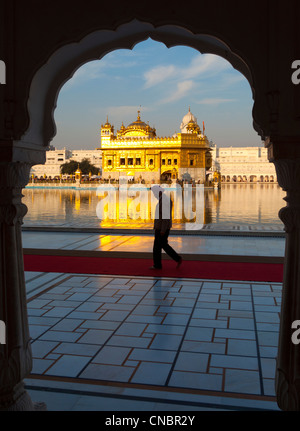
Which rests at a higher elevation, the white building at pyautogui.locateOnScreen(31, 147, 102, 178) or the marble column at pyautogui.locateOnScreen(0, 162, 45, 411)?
the white building at pyautogui.locateOnScreen(31, 147, 102, 178)

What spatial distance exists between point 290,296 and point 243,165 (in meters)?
74.5

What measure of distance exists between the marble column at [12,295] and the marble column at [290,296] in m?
1.23

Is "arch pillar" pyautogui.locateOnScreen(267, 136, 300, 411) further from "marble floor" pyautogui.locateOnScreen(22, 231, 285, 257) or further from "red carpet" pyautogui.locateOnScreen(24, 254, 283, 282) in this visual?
"marble floor" pyautogui.locateOnScreen(22, 231, 285, 257)

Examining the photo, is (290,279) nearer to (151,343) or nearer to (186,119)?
(151,343)

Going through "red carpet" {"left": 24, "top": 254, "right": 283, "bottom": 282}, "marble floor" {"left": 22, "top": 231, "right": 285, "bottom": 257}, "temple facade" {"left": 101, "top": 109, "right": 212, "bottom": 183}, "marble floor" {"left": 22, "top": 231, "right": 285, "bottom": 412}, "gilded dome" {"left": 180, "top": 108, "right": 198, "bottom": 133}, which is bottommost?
"marble floor" {"left": 22, "top": 231, "right": 285, "bottom": 412}

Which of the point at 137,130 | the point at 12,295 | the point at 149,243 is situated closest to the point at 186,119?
the point at 137,130

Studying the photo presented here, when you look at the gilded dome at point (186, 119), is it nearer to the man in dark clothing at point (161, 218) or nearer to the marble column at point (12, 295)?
the man in dark clothing at point (161, 218)

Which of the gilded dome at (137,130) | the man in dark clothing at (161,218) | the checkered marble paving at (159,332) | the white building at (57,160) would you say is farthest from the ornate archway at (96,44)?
the white building at (57,160)

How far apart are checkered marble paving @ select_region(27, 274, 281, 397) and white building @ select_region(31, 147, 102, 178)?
76015mm

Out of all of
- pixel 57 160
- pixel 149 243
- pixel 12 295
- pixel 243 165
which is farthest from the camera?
pixel 57 160

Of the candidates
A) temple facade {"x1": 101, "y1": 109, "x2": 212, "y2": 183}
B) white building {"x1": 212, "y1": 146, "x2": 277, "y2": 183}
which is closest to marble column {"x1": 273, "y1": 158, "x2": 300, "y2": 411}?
temple facade {"x1": 101, "y1": 109, "x2": 212, "y2": 183}

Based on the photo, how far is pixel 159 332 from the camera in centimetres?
332

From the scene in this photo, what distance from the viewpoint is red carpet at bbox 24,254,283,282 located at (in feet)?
16.7

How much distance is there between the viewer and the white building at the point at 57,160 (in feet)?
270
